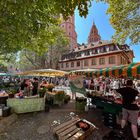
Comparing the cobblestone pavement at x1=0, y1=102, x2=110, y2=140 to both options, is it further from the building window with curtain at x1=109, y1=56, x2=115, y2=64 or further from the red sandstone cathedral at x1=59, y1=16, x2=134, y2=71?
the building window with curtain at x1=109, y1=56, x2=115, y2=64

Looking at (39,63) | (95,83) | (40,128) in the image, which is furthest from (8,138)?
(39,63)

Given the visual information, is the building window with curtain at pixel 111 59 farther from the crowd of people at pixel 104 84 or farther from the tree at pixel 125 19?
the tree at pixel 125 19

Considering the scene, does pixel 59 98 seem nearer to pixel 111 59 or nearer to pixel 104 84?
pixel 104 84

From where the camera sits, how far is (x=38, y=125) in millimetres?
7500

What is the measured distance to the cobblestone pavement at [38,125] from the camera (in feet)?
20.8

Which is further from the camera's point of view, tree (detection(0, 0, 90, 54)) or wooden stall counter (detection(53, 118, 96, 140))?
wooden stall counter (detection(53, 118, 96, 140))

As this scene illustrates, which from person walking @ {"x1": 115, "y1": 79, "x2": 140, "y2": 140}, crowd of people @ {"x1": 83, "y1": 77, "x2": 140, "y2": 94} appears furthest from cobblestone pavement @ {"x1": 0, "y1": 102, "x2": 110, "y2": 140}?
crowd of people @ {"x1": 83, "y1": 77, "x2": 140, "y2": 94}

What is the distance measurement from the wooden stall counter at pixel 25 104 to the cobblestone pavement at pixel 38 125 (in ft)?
1.02

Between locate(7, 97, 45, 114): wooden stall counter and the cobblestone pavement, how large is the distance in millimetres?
312

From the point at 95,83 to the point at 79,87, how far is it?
38.0ft

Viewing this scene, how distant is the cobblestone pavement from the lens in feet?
20.8

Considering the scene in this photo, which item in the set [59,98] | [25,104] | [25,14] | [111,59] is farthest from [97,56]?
[25,14]

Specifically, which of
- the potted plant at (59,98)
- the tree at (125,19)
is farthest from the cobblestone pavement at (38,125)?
the tree at (125,19)

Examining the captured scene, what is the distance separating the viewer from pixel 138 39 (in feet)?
47.0
